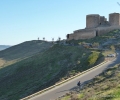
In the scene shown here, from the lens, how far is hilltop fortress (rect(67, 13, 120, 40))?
213 ft

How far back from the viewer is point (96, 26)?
69625 mm

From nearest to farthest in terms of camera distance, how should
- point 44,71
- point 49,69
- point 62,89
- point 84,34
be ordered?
point 62,89 → point 44,71 → point 49,69 → point 84,34

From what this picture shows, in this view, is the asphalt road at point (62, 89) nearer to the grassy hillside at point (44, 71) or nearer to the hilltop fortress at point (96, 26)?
the grassy hillside at point (44, 71)

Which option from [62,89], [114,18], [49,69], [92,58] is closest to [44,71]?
[49,69]

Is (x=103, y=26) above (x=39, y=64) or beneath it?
above

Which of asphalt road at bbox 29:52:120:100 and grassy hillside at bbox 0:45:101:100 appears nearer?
asphalt road at bbox 29:52:120:100

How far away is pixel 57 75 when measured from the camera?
3800cm

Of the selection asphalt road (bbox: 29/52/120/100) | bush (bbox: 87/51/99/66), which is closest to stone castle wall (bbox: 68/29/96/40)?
bush (bbox: 87/51/99/66)

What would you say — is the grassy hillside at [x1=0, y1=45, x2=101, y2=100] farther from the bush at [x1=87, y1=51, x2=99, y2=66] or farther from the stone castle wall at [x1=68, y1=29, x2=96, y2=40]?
the stone castle wall at [x1=68, y1=29, x2=96, y2=40]

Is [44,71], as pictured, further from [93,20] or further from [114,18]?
[114,18]

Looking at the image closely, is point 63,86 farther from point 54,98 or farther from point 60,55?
point 60,55

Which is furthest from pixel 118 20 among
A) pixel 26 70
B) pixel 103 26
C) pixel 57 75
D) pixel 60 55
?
pixel 57 75

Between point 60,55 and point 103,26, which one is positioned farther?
point 103,26

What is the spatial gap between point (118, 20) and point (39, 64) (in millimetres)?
29383
